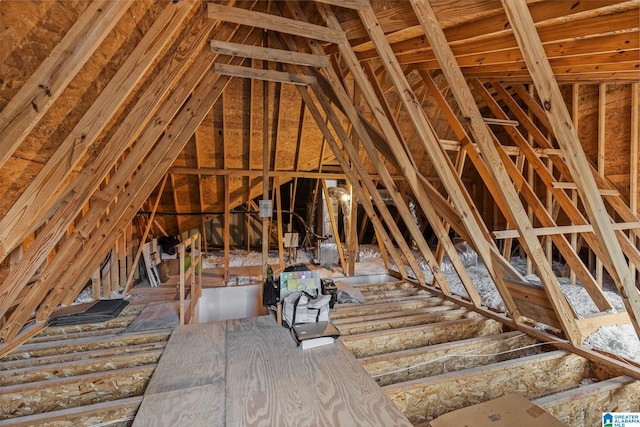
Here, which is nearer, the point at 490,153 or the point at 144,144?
the point at 490,153

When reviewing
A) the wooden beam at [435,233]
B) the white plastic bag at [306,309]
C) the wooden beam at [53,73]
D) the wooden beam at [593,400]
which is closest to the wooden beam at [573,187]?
the wooden beam at [435,233]

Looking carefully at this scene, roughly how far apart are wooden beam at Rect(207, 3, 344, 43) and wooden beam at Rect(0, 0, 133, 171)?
92cm

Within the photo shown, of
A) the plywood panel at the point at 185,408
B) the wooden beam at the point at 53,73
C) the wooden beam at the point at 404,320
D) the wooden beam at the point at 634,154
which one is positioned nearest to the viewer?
the wooden beam at the point at 53,73

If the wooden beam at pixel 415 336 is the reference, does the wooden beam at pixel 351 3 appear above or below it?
above

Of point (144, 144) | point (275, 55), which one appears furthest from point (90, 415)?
point (275, 55)

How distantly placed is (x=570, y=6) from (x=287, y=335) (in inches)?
108

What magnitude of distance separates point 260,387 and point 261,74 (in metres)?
2.79

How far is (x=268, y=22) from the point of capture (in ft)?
7.32

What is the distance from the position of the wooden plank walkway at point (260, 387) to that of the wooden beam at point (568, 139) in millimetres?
1628

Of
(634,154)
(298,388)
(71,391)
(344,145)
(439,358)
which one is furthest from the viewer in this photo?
(634,154)

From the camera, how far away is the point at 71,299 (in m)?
3.23

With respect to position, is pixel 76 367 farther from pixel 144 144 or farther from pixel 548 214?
pixel 548 214

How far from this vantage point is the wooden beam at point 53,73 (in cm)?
122

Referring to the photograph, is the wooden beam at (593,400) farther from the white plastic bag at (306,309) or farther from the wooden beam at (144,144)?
the wooden beam at (144,144)
